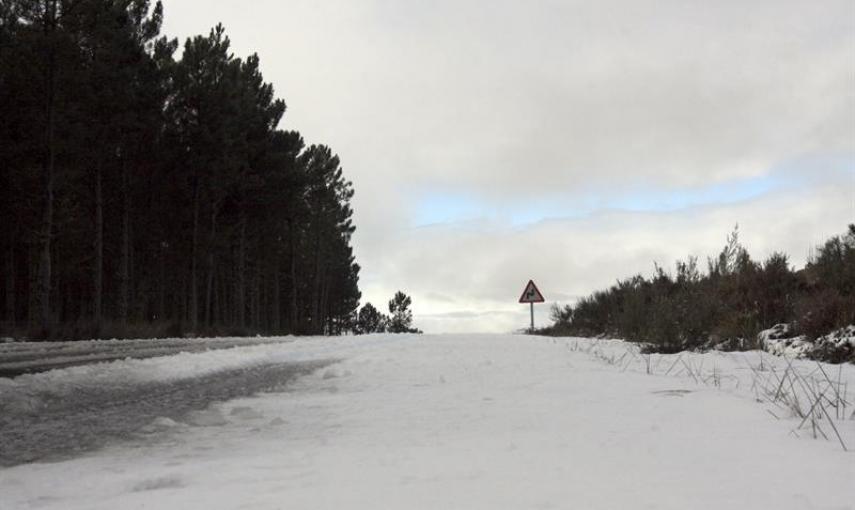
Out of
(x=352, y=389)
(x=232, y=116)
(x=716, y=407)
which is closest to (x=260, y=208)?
(x=232, y=116)

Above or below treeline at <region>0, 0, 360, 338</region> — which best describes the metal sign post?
below

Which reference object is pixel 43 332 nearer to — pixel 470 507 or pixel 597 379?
pixel 597 379

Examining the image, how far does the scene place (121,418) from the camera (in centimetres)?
422

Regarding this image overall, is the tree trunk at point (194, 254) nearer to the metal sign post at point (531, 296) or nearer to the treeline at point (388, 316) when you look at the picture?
the metal sign post at point (531, 296)

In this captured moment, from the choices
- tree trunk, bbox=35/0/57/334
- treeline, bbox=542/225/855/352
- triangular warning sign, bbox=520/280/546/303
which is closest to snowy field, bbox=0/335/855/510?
treeline, bbox=542/225/855/352

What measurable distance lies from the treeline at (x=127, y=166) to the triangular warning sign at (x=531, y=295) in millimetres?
11011

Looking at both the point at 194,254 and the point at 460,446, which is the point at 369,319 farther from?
the point at 460,446

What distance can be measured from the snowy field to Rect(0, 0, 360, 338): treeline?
13.7 meters

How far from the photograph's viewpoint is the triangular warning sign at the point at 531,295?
72.4ft

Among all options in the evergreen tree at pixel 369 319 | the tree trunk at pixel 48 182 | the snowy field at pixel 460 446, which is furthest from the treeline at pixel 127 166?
the evergreen tree at pixel 369 319

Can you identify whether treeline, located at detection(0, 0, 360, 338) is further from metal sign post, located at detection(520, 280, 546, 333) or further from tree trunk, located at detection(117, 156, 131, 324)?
metal sign post, located at detection(520, 280, 546, 333)

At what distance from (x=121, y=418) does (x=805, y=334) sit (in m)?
7.04

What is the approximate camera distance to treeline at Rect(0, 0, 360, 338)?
61.8ft

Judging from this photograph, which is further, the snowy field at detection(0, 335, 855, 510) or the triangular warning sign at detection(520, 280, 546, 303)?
the triangular warning sign at detection(520, 280, 546, 303)
